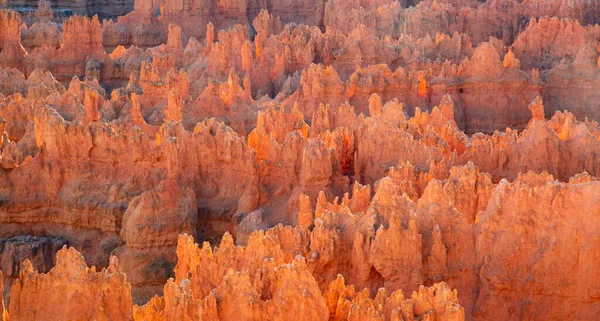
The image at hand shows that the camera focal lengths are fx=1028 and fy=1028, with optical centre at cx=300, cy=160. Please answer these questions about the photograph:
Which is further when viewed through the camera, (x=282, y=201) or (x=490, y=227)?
(x=282, y=201)

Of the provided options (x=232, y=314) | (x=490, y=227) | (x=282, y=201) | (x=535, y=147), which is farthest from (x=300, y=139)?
(x=232, y=314)

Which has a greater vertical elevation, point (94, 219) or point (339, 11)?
point (339, 11)

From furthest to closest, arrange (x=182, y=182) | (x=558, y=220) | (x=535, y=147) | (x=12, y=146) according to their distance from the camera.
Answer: (x=12, y=146), (x=182, y=182), (x=535, y=147), (x=558, y=220)

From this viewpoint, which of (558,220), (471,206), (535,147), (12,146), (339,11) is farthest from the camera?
(339,11)

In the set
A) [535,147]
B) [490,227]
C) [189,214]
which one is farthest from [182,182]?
[490,227]

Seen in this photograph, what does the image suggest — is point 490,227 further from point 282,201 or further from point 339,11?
point 339,11

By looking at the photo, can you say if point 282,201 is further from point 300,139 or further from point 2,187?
point 2,187

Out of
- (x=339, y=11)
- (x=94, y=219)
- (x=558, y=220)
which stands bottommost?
(x=94, y=219)
